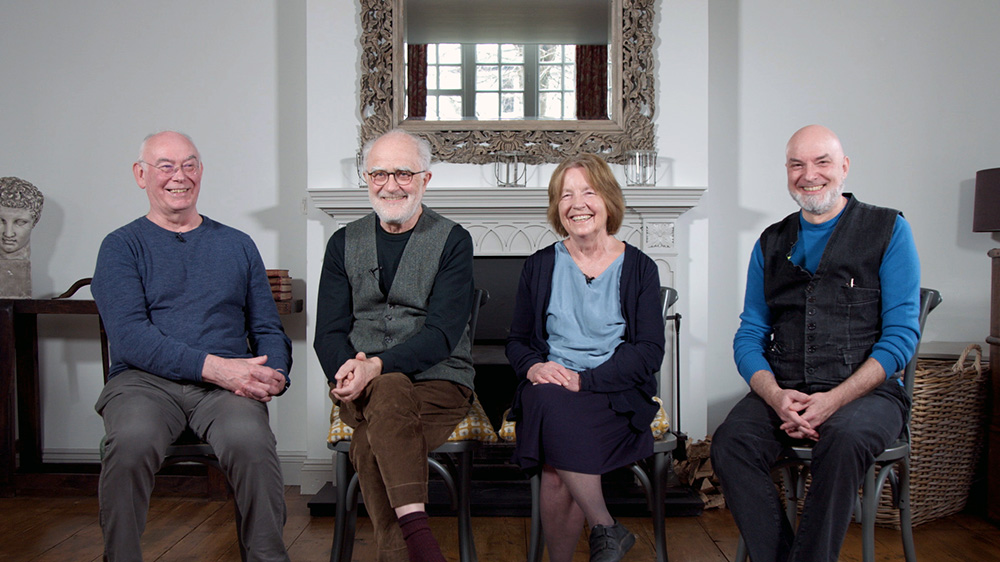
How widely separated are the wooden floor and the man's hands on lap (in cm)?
75

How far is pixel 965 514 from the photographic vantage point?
2605 mm

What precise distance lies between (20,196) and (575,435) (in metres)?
2.54

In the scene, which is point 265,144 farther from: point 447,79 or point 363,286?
point 363,286

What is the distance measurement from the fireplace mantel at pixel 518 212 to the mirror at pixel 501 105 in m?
0.21

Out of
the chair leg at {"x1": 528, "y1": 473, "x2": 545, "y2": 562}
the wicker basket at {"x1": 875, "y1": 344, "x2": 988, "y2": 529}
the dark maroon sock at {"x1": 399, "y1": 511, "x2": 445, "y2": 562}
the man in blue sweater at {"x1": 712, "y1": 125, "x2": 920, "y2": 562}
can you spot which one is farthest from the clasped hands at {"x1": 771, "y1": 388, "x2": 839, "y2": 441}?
the wicker basket at {"x1": 875, "y1": 344, "x2": 988, "y2": 529}

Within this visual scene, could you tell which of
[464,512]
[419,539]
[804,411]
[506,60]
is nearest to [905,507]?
[804,411]

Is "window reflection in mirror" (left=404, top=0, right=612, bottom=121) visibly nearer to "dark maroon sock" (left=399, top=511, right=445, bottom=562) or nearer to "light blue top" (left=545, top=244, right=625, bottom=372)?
"light blue top" (left=545, top=244, right=625, bottom=372)

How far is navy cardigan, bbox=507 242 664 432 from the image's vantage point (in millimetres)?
1743

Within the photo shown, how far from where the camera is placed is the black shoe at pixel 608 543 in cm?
160

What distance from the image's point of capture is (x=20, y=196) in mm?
2812

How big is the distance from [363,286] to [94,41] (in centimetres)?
222

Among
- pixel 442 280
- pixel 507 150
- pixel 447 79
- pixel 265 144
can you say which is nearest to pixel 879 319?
pixel 442 280

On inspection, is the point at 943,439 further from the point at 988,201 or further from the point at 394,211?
the point at 394,211

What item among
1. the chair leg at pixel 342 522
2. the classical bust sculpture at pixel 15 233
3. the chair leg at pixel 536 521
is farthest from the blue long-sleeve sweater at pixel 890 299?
the classical bust sculpture at pixel 15 233
